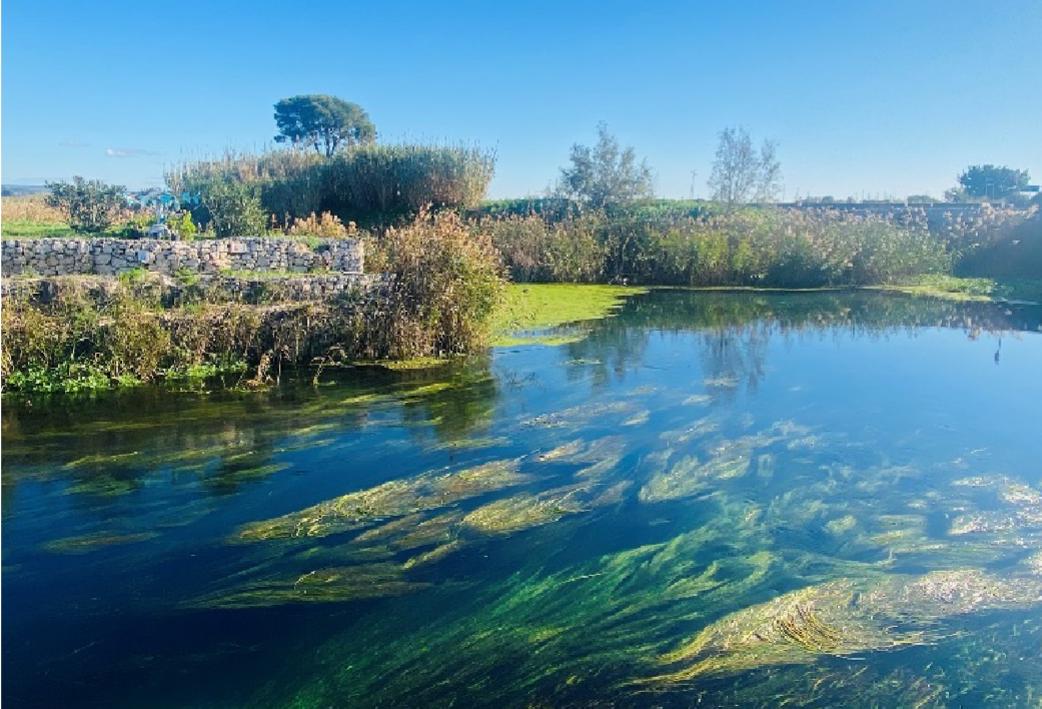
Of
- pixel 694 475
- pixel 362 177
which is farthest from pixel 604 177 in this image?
pixel 694 475

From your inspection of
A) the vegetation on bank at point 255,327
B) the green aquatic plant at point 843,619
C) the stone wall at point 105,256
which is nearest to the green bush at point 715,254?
the vegetation on bank at point 255,327

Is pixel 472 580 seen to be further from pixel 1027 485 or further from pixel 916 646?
pixel 1027 485

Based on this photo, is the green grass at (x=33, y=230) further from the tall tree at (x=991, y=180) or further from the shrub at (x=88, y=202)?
the tall tree at (x=991, y=180)

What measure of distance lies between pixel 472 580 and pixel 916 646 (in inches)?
97.8

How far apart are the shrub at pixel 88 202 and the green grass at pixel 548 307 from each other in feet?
23.4

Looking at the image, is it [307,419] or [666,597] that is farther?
[307,419]

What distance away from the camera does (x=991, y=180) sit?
141ft

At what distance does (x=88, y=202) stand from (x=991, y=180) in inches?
1782

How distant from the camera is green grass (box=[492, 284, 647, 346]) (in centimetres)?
1275

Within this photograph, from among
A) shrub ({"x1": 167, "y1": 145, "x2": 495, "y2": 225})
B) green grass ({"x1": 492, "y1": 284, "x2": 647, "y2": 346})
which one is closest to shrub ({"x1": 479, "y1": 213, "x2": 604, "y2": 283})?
green grass ({"x1": 492, "y1": 284, "x2": 647, "y2": 346})

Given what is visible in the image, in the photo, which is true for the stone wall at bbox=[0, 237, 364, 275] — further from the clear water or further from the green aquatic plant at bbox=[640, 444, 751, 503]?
the green aquatic plant at bbox=[640, 444, 751, 503]

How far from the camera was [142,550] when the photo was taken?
5145 millimetres

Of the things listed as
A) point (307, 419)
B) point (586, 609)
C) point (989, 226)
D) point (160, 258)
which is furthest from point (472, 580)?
point (989, 226)

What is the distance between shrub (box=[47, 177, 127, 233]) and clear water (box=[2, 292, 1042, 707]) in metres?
6.07
